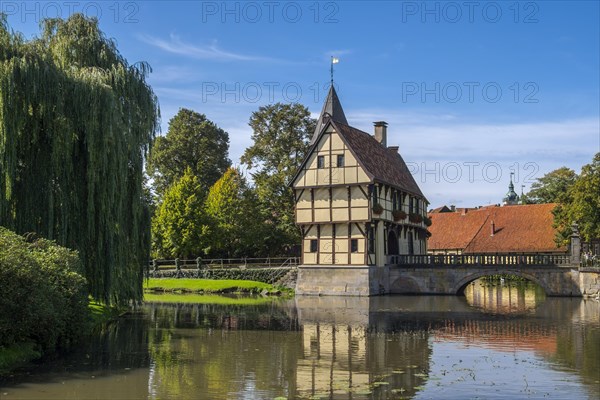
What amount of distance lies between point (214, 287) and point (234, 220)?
7.13 metres

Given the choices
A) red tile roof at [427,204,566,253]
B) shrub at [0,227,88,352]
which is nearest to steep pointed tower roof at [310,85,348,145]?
red tile roof at [427,204,566,253]

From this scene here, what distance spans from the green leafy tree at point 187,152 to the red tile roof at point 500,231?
21.8m

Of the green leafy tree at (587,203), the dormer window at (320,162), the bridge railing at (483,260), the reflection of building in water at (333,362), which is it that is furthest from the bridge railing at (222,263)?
the reflection of building in water at (333,362)

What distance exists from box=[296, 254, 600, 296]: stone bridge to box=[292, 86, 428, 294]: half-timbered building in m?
0.29

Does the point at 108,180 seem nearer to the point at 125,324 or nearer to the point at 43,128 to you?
the point at 43,128

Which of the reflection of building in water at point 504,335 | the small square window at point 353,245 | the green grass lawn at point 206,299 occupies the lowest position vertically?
the reflection of building in water at point 504,335

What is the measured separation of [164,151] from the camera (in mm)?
60250

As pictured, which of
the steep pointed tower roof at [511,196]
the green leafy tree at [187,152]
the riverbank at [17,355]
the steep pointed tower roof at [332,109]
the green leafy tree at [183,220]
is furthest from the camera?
the steep pointed tower roof at [511,196]

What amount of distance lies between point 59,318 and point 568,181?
53896 millimetres

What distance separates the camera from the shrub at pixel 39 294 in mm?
14570

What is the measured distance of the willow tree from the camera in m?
18.9

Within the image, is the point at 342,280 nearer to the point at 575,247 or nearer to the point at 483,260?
the point at 483,260

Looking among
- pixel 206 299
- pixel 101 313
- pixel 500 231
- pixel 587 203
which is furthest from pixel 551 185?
pixel 101 313

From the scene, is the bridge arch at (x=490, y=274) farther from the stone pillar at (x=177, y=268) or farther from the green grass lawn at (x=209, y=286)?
the stone pillar at (x=177, y=268)
